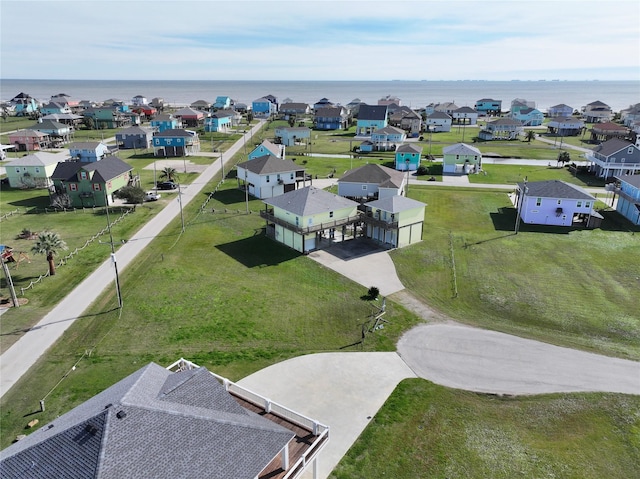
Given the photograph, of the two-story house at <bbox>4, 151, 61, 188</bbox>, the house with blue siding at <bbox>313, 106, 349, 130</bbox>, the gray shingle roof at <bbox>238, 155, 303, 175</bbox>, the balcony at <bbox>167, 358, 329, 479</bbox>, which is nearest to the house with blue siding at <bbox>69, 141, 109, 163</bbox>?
the two-story house at <bbox>4, 151, 61, 188</bbox>

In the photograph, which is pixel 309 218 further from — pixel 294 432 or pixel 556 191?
pixel 556 191

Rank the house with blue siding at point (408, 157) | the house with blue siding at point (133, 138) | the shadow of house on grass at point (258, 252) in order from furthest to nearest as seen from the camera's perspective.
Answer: the house with blue siding at point (133, 138)
the house with blue siding at point (408, 157)
the shadow of house on grass at point (258, 252)

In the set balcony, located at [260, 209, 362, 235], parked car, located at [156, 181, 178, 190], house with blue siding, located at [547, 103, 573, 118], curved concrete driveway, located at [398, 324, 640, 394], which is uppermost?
house with blue siding, located at [547, 103, 573, 118]

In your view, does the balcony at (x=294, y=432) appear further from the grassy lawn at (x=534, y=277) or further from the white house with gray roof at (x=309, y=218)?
the white house with gray roof at (x=309, y=218)

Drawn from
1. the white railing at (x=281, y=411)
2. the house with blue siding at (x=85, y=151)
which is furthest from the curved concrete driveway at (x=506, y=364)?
the house with blue siding at (x=85, y=151)

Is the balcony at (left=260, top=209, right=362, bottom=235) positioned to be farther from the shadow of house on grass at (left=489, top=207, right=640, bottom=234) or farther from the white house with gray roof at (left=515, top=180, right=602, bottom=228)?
the white house with gray roof at (left=515, top=180, right=602, bottom=228)

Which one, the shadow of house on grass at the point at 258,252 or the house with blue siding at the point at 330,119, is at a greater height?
the house with blue siding at the point at 330,119
